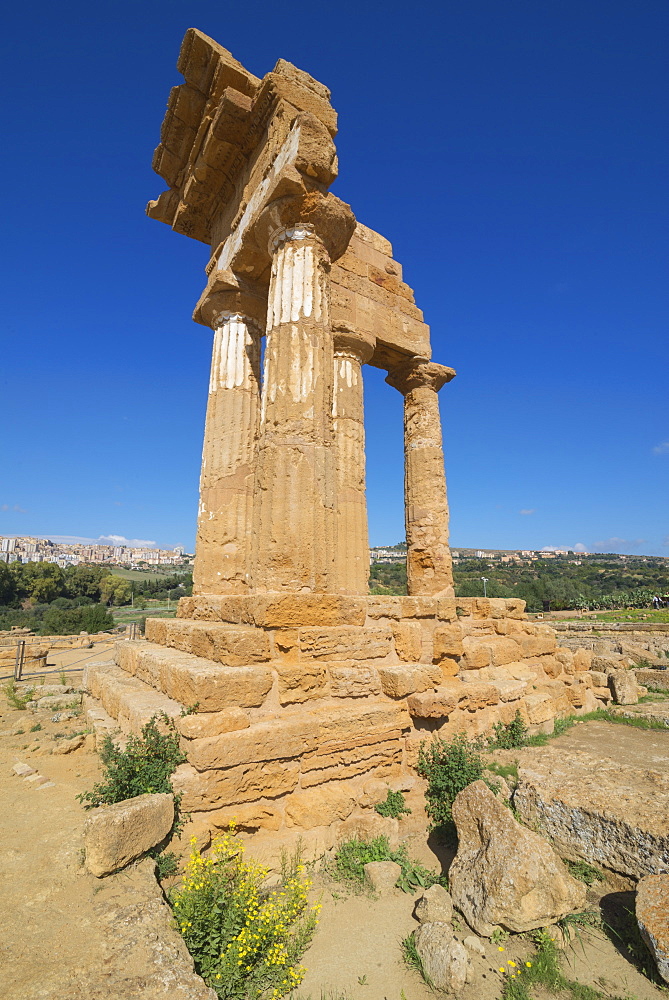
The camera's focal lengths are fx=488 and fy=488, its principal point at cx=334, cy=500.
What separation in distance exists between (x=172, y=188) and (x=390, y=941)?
10581 mm

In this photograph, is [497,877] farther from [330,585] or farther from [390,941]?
[330,585]

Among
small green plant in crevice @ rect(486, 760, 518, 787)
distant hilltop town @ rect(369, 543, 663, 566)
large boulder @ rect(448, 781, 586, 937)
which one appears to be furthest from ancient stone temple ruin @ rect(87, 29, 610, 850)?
distant hilltop town @ rect(369, 543, 663, 566)

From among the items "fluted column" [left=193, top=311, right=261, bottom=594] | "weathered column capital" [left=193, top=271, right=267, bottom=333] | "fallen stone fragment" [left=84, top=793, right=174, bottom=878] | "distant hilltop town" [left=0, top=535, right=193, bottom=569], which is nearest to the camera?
"fallen stone fragment" [left=84, top=793, right=174, bottom=878]

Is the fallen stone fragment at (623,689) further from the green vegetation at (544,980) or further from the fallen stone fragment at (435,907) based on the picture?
the green vegetation at (544,980)

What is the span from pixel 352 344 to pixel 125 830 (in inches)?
268

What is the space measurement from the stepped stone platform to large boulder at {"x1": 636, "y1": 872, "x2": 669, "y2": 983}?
2.04 m

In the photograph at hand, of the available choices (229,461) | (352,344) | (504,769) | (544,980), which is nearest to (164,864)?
(544,980)

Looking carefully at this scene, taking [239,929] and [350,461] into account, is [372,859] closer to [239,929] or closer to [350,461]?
[239,929]

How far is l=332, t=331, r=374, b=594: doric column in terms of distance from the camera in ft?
22.0

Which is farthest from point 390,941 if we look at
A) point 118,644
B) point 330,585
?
point 118,644

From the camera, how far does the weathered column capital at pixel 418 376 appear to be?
9391mm

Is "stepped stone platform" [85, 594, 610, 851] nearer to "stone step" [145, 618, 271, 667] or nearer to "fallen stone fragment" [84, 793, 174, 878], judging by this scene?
"stone step" [145, 618, 271, 667]

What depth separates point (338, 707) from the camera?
15.1 ft

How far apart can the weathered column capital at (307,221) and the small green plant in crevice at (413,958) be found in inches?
261
